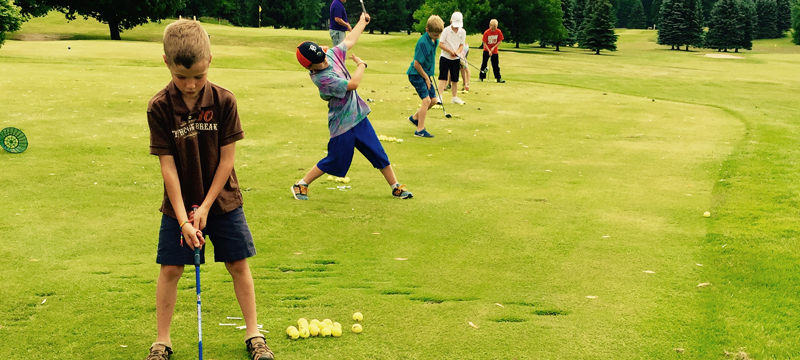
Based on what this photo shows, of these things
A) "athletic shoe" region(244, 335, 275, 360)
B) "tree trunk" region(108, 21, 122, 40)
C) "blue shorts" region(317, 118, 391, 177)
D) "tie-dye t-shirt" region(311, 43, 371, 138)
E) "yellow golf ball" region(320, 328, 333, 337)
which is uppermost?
"tree trunk" region(108, 21, 122, 40)

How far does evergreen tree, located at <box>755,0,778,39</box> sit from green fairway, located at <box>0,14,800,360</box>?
78729 millimetres

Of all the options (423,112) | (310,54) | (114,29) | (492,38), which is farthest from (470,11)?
(310,54)

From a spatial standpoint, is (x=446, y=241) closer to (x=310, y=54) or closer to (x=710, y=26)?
(x=310, y=54)

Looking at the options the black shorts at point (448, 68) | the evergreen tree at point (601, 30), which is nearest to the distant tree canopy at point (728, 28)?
the evergreen tree at point (601, 30)

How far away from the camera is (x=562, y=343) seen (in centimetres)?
420

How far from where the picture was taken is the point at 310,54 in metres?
7.02

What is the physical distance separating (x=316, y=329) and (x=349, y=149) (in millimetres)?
3742

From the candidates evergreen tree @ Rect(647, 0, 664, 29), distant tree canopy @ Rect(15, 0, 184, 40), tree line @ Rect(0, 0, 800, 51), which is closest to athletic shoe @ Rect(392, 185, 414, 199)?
tree line @ Rect(0, 0, 800, 51)

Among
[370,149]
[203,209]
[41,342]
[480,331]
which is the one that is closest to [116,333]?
[41,342]

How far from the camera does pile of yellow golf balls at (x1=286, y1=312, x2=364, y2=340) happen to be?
4.27m

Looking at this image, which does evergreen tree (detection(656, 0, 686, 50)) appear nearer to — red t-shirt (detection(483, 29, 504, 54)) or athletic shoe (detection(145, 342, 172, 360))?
red t-shirt (detection(483, 29, 504, 54))

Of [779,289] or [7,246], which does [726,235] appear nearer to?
[779,289]

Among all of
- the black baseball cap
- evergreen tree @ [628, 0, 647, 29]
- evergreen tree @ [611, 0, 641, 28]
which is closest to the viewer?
the black baseball cap

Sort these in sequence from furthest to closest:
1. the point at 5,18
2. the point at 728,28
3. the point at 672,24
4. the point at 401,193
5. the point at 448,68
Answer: the point at 672,24
the point at 728,28
the point at 5,18
the point at 448,68
the point at 401,193
